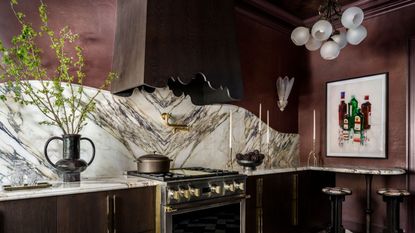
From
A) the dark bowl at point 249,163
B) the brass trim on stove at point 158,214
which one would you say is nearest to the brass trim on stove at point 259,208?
the dark bowl at point 249,163

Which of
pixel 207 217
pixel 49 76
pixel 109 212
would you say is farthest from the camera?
pixel 207 217

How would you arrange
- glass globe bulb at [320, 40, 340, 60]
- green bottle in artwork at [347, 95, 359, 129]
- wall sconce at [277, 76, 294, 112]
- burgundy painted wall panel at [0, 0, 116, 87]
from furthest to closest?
wall sconce at [277, 76, 294, 112] < green bottle in artwork at [347, 95, 359, 129] < glass globe bulb at [320, 40, 340, 60] < burgundy painted wall panel at [0, 0, 116, 87]

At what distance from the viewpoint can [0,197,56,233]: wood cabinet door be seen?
168 centimetres

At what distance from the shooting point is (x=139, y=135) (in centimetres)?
289

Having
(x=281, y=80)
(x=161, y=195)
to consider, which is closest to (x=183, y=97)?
(x=161, y=195)

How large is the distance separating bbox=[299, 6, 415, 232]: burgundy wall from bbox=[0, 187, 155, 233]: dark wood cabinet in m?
2.85

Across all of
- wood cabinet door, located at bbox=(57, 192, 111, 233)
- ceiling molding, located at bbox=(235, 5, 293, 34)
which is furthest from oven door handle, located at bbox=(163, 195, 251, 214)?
ceiling molding, located at bbox=(235, 5, 293, 34)

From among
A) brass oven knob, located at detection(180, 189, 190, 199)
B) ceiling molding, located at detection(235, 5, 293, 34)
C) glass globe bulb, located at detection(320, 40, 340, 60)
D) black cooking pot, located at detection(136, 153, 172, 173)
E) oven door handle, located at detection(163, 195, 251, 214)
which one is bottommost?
oven door handle, located at detection(163, 195, 251, 214)

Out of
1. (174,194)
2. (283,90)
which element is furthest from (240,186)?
(283,90)

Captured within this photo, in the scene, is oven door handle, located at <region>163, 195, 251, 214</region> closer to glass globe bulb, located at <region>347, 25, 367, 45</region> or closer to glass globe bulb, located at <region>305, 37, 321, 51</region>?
glass globe bulb, located at <region>305, 37, 321, 51</region>

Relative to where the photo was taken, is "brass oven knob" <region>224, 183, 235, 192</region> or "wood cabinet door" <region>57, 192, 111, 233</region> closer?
"wood cabinet door" <region>57, 192, 111, 233</region>

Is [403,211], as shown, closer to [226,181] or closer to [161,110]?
[226,181]

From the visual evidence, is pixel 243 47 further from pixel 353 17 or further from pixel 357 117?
pixel 357 117

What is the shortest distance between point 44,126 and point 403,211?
3.75m
